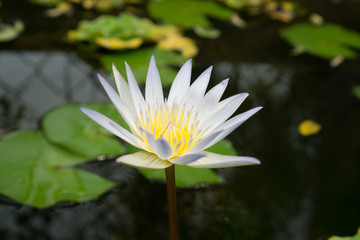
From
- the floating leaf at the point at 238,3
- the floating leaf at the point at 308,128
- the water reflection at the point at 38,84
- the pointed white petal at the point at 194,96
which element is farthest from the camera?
the floating leaf at the point at 238,3

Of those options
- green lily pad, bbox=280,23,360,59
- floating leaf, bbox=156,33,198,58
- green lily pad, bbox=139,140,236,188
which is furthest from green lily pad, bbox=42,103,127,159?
green lily pad, bbox=280,23,360,59

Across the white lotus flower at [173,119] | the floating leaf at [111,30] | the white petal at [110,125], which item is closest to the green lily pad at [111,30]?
the floating leaf at [111,30]

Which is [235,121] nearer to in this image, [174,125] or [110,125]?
[174,125]

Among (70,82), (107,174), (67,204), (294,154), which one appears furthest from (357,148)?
(70,82)

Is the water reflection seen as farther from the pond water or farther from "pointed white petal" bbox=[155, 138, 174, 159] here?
"pointed white petal" bbox=[155, 138, 174, 159]

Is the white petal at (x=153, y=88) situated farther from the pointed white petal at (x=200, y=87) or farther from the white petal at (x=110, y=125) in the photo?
the white petal at (x=110, y=125)

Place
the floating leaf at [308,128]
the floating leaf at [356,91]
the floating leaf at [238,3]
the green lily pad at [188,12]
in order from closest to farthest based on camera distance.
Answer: the floating leaf at [308,128] < the floating leaf at [356,91] < the green lily pad at [188,12] < the floating leaf at [238,3]

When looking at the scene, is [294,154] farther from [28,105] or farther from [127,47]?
[28,105]

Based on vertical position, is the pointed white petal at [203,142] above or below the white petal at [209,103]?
below
